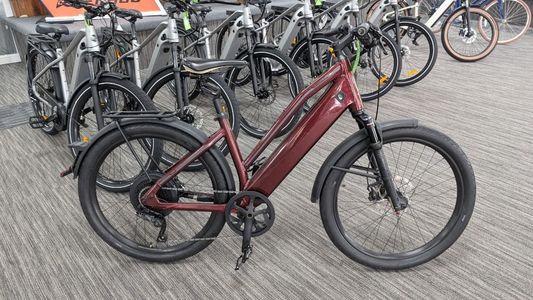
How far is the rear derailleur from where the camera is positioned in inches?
62.7

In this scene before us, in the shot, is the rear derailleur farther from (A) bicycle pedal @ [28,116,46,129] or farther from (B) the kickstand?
(A) bicycle pedal @ [28,116,46,129]

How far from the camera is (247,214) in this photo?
5.26 ft

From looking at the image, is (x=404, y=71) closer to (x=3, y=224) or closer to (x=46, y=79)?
(x=46, y=79)

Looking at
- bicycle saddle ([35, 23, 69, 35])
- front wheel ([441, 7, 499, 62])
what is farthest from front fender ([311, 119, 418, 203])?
front wheel ([441, 7, 499, 62])

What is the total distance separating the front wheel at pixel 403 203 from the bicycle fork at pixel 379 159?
0.7 inches

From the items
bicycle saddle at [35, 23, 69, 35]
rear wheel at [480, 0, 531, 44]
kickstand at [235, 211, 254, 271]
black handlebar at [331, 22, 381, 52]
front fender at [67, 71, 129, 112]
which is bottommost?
rear wheel at [480, 0, 531, 44]

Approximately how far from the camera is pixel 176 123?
1512 millimetres

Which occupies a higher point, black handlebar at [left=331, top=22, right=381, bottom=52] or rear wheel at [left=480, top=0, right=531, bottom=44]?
black handlebar at [left=331, top=22, right=381, bottom=52]

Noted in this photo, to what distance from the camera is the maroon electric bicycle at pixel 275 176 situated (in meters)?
1.48

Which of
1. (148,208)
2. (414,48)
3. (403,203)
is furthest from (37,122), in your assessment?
(414,48)

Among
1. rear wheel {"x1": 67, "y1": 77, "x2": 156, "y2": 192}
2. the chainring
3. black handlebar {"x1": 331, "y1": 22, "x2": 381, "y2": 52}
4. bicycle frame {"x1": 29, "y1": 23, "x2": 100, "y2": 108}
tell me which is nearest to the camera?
black handlebar {"x1": 331, "y1": 22, "x2": 381, "y2": 52}

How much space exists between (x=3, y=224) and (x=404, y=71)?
137 inches

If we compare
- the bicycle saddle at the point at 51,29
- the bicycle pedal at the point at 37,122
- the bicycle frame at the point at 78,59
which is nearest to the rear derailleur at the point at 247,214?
the bicycle frame at the point at 78,59

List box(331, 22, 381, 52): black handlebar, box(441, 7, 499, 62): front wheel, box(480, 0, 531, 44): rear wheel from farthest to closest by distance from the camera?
box(480, 0, 531, 44): rear wheel
box(441, 7, 499, 62): front wheel
box(331, 22, 381, 52): black handlebar
